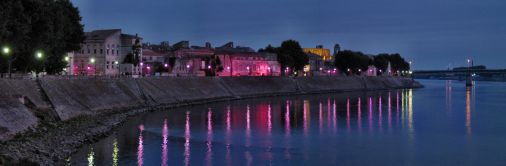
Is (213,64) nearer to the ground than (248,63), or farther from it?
nearer to the ground

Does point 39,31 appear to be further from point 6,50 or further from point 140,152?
point 140,152

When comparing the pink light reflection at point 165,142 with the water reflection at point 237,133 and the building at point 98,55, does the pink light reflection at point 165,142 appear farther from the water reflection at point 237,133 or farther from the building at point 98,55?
the building at point 98,55

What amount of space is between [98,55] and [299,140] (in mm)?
69027

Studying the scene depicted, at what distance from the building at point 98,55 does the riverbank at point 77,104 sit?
653 inches

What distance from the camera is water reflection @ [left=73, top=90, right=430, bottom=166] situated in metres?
39.7

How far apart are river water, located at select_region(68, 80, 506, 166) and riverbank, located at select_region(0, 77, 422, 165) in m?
2.13

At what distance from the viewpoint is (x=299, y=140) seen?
1908 inches

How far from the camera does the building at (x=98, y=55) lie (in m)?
108

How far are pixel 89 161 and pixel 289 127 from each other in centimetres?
2653

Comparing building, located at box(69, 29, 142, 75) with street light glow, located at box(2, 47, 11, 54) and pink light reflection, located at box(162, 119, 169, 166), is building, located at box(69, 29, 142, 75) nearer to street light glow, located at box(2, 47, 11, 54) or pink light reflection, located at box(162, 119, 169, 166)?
pink light reflection, located at box(162, 119, 169, 166)

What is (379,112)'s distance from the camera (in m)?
81.5

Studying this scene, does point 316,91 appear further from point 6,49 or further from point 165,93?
point 6,49

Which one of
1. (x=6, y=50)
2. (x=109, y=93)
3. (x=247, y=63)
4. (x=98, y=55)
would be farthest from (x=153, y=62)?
(x=6, y=50)

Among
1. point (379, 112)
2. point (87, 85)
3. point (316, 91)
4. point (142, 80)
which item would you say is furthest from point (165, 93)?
point (316, 91)
